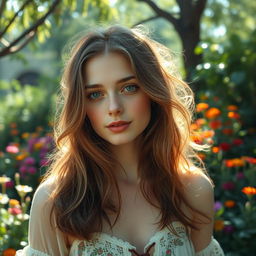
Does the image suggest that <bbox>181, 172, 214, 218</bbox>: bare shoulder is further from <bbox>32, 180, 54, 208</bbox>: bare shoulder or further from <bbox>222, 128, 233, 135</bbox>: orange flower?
<bbox>222, 128, 233, 135</bbox>: orange flower

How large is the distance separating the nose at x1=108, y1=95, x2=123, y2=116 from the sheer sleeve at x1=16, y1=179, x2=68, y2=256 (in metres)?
0.40

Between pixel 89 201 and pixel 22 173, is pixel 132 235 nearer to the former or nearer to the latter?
pixel 89 201

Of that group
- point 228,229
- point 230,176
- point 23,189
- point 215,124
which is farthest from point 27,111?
point 228,229

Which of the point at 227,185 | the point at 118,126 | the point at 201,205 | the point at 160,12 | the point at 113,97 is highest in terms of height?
the point at 160,12

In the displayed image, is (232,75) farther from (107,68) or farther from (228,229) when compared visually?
(107,68)

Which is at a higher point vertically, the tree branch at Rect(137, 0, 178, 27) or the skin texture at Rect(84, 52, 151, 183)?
the tree branch at Rect(137, 0, 178, 27)

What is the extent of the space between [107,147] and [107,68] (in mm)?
363

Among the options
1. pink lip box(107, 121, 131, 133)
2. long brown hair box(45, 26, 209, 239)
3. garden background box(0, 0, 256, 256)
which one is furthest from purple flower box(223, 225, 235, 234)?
pink lip box(107, 121, 131, 133)

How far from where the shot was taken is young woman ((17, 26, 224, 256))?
1850 millimetres

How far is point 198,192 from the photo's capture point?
2.10 meters

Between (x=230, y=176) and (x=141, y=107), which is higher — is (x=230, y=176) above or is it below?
below

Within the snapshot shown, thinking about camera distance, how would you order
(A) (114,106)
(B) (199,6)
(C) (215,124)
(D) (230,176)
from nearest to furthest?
(A) (114,106) < (D) (230,176) < (C) (215,124) < (B) (199,6)

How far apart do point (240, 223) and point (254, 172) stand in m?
0.42

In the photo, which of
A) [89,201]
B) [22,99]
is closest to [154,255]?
[89,201]
